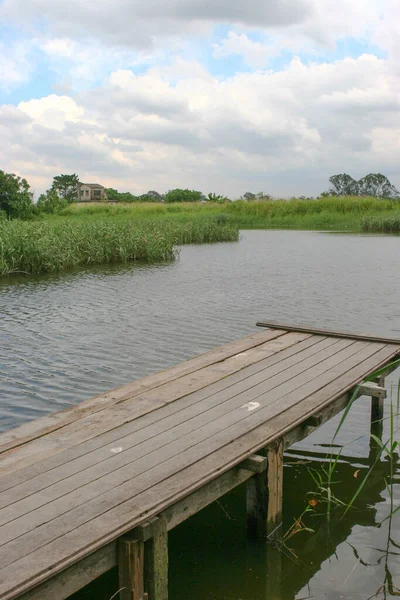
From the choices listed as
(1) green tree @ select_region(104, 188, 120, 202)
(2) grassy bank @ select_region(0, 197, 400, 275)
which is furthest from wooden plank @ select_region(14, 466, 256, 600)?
(1) green tree @ select_region(104, 188, 120, 202)

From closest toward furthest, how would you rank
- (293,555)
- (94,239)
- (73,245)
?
(293,555)
(73,245)
(94,239)

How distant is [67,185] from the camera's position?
7250 centimetres

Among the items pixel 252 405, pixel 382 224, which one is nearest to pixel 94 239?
pixel 252 405

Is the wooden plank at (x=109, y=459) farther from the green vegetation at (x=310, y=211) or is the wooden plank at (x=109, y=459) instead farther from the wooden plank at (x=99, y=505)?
the green vegetation at (x=310, y=211)

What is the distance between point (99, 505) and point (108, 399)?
5.14ft

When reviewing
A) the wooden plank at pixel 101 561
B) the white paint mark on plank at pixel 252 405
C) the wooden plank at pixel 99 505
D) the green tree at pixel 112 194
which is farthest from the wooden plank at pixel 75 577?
the green tree at pixel 112 194

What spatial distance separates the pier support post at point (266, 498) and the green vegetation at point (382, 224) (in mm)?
31326

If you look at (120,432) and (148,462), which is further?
(120,432)

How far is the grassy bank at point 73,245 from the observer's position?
48.8ft

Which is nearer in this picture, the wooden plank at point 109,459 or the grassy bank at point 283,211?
the wooden plank at point 109,459

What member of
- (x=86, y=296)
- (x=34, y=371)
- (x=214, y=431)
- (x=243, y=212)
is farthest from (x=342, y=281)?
(x=243, y=212)

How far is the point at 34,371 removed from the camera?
22.9 feet

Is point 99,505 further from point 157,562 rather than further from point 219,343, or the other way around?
point 219,343

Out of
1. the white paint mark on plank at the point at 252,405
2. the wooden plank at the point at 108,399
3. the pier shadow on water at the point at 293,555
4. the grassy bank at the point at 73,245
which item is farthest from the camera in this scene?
the grassy bank at the point at 73,245
